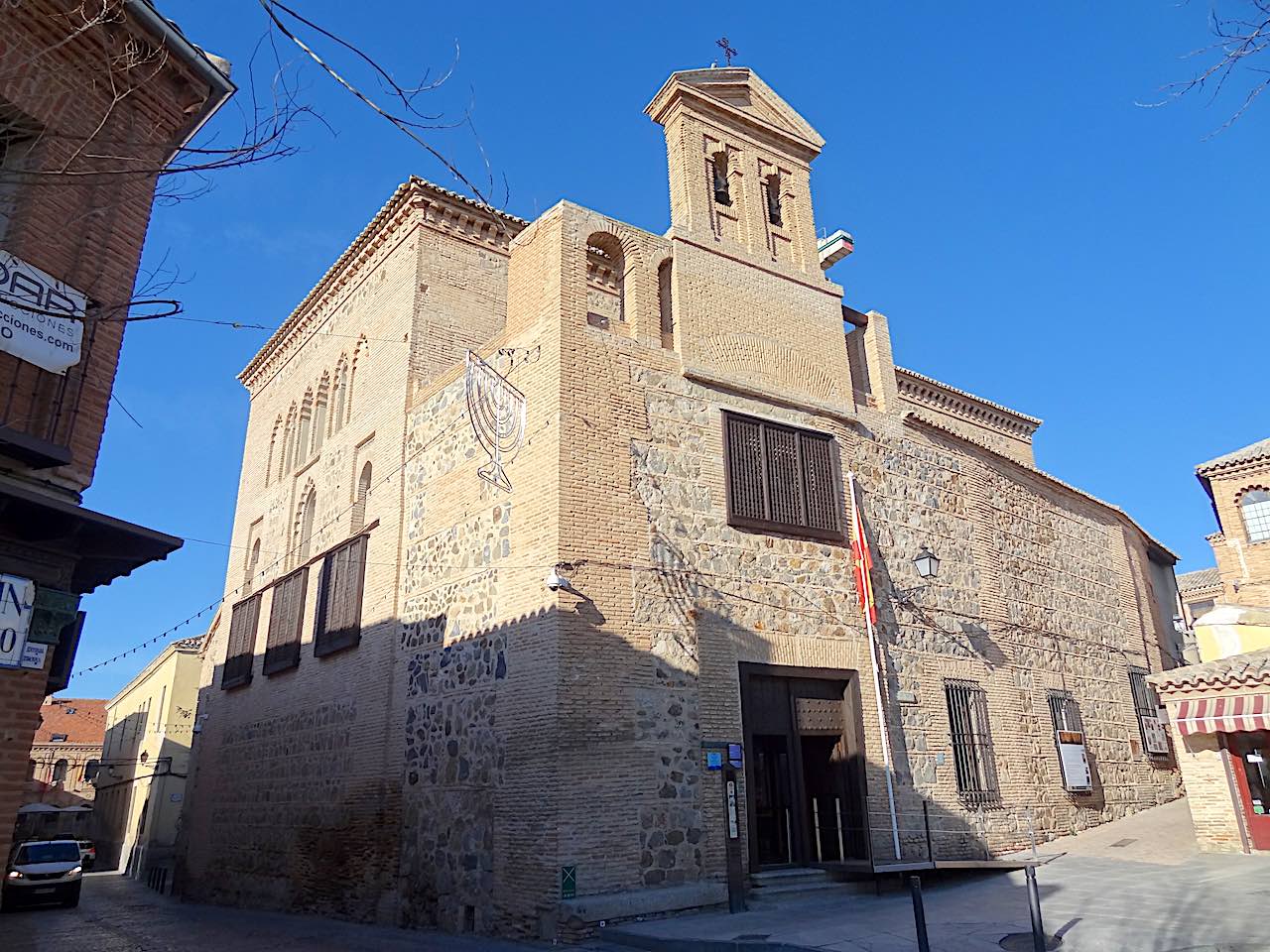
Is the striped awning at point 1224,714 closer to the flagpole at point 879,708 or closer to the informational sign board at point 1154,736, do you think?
the flagpole at point 879,708

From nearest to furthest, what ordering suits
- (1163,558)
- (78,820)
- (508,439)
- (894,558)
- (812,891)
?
(812,891), (508,439), (894,558), (1163,558), (78,820)

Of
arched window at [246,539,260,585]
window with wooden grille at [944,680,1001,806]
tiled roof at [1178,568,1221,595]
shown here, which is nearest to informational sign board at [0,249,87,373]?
window with wooden grille at [944,680,1001,806]

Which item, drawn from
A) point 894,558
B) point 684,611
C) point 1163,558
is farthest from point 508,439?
point 1163,558

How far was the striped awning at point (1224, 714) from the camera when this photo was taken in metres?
A: 12.1

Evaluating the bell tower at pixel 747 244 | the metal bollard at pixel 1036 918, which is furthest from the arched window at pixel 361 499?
the metal bollard at pixel 1036 918

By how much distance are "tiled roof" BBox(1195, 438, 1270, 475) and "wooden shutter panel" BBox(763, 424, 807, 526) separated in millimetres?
20118

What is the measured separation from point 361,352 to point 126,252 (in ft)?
30.1

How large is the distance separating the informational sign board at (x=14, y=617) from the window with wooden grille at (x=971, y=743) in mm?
11648

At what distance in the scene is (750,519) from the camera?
1212cm

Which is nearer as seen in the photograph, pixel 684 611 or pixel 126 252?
pixel 126 252

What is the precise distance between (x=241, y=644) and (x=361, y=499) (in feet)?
19.9

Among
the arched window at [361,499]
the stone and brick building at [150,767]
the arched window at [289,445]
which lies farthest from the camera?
the stone and brick building at [150,767]

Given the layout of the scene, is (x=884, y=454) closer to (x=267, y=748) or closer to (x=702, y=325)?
(x=702, y=325)

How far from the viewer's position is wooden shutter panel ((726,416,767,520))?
12.2 m
